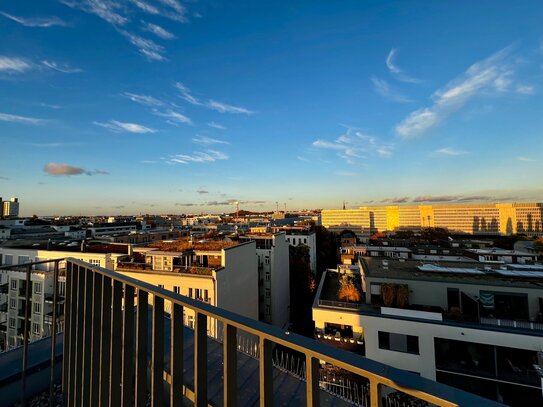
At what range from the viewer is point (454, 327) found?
995 centimetres

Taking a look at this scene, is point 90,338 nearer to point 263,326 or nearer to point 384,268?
point 263,326

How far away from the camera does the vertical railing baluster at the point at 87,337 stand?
76.8 inches

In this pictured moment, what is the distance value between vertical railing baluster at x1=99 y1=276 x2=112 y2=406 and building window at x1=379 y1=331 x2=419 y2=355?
11.3 metres

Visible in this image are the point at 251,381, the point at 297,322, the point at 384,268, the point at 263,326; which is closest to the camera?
the point at 263,326

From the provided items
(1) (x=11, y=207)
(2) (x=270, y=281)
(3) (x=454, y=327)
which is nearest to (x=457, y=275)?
(3) (x=454, y=327)

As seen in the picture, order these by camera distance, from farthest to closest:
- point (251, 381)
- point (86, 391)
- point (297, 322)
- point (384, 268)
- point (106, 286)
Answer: point (297, 322), point (384, 268), point (251, 381), point (86, 391), point (106, 286)

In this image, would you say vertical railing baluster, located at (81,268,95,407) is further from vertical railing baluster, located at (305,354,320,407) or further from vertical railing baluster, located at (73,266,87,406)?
vertical railing baluster, located at (305,354,320,407)

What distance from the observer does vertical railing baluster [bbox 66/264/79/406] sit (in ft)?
6.91

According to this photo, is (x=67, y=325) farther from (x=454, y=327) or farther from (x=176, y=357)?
(x=454, y=327)

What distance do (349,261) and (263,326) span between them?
2669cm

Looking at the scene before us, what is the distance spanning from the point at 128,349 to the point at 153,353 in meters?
0.48

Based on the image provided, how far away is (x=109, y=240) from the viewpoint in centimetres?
2925

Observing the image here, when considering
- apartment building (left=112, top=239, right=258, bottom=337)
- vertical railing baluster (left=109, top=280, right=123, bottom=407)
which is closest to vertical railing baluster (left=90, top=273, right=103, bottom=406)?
vertical railing baluster (left=109, top=280, right=123, bottom=407)

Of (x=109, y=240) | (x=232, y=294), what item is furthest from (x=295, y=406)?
(x=109, y=240)
